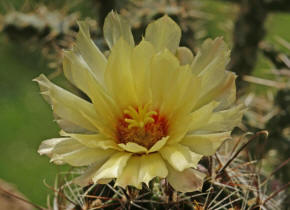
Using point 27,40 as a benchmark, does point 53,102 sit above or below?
above

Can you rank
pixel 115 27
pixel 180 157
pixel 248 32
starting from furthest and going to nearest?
pixel 248 32 < pixel 115 27 < pixel 180 157

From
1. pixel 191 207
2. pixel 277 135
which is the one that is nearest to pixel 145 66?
pixel 191 207

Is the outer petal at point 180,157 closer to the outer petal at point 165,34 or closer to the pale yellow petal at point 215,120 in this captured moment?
the pale yellow petal at point 215,120

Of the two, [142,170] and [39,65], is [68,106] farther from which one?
[39,65]

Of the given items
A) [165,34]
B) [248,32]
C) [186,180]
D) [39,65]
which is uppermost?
[165,34]

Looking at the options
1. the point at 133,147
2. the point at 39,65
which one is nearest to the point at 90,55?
the point at 133,147

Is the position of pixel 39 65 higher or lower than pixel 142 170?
lower

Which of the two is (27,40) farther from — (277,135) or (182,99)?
(182,99)
